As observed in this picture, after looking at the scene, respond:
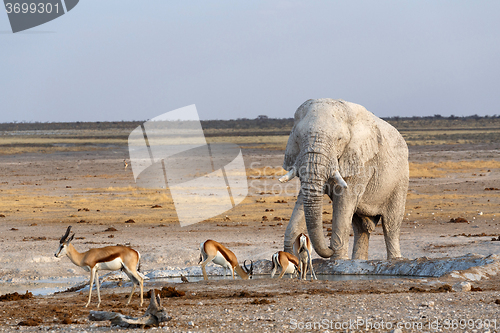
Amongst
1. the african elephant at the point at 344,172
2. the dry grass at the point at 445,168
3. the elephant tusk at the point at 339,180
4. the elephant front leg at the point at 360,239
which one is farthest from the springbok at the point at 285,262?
the dry grass at the point at 445,168

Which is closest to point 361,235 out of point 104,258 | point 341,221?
point 341,221

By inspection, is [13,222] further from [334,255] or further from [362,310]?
[362,310]

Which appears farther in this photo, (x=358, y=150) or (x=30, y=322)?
(x=358, y=150)

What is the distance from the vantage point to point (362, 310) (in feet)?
24.7

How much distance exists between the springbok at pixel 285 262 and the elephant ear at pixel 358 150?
176 cm

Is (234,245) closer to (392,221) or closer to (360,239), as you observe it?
(360,239)

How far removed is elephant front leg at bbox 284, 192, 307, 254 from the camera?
11391 mm

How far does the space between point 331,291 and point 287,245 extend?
2.50m

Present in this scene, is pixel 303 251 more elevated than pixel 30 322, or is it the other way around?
pixel 30 322

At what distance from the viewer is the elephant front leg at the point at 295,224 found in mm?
11391

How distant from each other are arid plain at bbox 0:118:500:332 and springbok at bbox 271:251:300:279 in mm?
368

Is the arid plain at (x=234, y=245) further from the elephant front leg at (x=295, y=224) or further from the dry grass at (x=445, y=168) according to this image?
the elephant front leg at (x=295, y=224)

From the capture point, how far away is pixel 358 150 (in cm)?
1125

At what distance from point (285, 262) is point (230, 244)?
4951 millimetres
